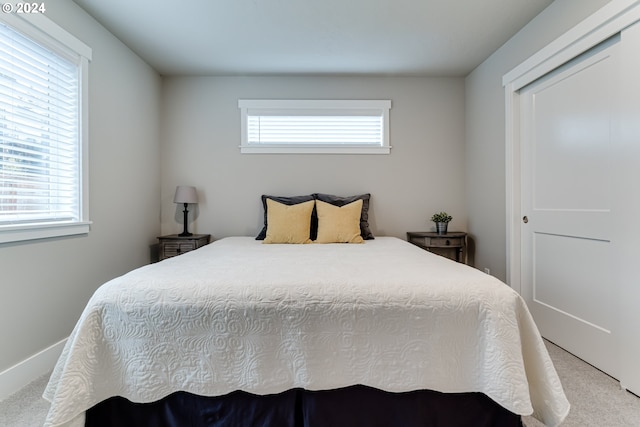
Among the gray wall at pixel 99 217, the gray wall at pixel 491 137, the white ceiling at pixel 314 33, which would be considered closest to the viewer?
the gray wall at pixel 99 217

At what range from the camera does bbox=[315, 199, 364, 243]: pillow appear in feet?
8.79

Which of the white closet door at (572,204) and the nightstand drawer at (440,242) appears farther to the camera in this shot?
the nightstand drawer at (440,242)

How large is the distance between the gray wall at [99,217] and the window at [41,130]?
110 millimetres

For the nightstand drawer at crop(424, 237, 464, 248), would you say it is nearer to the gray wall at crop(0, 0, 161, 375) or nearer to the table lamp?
the table lamp

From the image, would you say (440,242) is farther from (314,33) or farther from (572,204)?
(314,33)

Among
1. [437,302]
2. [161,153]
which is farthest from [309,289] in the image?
[161,153]

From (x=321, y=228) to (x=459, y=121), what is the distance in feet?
6.56

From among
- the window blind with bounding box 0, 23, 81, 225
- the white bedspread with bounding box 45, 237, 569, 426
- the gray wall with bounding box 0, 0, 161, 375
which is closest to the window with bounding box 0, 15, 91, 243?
the window blind with bounding box 0, 23, 81, 225

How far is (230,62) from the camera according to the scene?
295cm

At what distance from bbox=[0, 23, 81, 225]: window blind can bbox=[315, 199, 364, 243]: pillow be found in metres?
1.84

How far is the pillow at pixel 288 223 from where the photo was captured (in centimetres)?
267

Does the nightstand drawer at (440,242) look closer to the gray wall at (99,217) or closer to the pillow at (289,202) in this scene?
the pillow at (289,202)

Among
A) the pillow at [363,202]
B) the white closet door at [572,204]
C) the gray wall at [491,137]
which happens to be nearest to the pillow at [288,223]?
the pillow at [363,202]

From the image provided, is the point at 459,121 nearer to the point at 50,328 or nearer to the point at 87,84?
the point at 87,84
